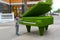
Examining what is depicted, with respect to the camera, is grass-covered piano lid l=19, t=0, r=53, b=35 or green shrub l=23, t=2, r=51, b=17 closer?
grass-covered piano lid l=19, t=0, r=53, b=35

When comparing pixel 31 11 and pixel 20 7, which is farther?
pixel 20 7

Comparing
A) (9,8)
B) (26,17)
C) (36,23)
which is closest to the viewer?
(36,23)

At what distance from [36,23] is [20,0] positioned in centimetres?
3837

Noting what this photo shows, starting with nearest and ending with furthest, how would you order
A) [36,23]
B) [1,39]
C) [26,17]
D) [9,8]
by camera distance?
1. [1,39]
2. [36,23]
3. [26,17]
4. [9,8]

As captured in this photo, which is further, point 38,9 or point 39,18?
point 38,9

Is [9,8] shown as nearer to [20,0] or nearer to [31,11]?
[20,0]

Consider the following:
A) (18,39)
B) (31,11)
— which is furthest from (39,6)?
(18,39)

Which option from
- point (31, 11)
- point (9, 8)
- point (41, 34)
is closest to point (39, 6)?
point (31, 11)

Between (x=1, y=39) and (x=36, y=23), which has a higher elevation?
(x=36, y=23)

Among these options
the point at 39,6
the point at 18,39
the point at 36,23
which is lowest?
the point at 18,39

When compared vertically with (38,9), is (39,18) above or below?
below

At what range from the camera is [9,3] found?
2019 inches

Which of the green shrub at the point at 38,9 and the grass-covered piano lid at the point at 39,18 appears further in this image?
the green shrub at the point at 38,9

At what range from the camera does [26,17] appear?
14.4 m
